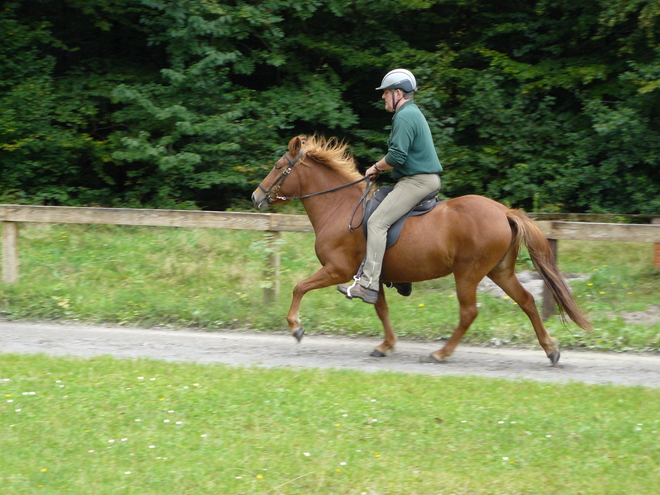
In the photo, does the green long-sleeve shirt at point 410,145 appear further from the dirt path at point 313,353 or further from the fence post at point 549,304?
the fence post at point 549,304

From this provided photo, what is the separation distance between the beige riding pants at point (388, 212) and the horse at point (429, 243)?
176 millimetres

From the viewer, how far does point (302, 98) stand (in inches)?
643

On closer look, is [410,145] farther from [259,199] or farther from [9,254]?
[9,254]

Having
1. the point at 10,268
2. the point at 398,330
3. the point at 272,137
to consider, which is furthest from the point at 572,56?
the point at 10,268

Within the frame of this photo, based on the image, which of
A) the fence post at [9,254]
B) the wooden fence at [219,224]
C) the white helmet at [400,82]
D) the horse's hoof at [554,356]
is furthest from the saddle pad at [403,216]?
the fence post at [9,254]

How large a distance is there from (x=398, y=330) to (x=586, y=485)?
13.4ft

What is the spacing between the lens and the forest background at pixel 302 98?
600 inches

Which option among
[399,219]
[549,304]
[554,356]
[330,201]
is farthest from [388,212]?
[549,304]

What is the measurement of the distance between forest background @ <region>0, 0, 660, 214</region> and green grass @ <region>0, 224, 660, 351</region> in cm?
382

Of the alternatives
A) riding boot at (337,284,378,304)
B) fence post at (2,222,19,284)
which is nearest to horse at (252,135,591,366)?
riding boot at (337,284,378,304)

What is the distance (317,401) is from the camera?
5.84 meters

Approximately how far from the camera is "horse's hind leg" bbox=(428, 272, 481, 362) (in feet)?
24.2

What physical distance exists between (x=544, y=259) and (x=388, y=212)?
161 centimetres

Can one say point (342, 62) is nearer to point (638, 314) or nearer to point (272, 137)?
point (272, 137)
